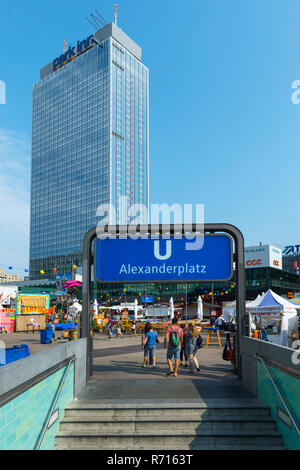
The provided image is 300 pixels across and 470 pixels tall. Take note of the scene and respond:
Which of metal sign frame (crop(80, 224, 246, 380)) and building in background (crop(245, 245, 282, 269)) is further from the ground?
building in background (crop(245, 245, 282, 269))

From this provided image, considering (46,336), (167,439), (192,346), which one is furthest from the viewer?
(46,336)

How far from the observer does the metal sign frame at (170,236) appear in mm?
9633

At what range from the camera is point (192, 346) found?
11070mm

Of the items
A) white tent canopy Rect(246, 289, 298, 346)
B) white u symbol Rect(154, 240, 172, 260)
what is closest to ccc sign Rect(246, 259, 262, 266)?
white tent canopy Rect(246, 289, 298, 346)

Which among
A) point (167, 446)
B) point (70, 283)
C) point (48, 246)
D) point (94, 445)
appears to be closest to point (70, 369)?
point (94, 445)

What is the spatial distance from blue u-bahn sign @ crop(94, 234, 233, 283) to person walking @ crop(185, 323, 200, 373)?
7.05 feet

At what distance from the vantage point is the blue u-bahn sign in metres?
9.82

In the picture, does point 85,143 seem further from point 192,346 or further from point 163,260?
point 163,260

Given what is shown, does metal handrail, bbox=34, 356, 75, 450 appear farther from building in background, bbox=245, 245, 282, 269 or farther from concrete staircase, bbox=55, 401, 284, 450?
building in background, bbox=245, 245, 282, 269

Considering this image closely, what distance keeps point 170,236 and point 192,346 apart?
11.4ft

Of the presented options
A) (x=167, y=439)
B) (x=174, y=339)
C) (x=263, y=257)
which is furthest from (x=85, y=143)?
(x=167, y=439)

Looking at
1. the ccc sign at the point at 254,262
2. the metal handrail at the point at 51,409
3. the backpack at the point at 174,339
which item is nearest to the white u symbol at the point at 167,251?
the backpack at the point at 174,339

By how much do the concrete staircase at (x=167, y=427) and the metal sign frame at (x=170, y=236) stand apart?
2.61 metres
